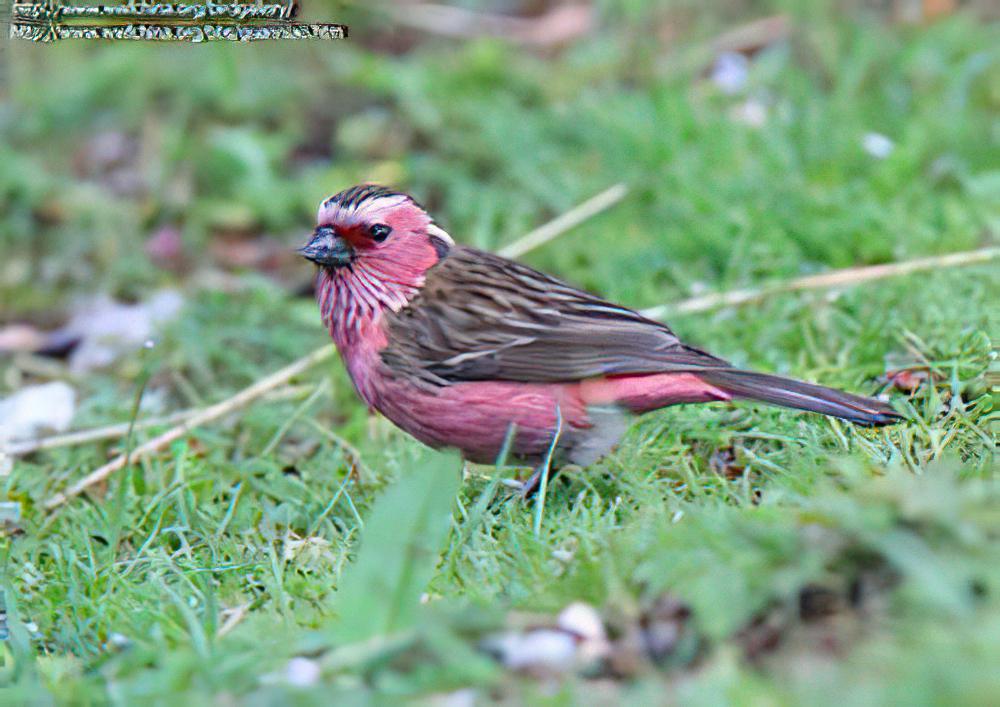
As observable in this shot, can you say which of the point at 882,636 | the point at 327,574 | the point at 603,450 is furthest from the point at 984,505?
the point at 327,574

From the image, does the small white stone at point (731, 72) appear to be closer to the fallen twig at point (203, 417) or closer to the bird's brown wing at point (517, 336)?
the fallen twig at point (203, 417)

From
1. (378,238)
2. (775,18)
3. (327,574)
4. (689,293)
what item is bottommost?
(327,574)

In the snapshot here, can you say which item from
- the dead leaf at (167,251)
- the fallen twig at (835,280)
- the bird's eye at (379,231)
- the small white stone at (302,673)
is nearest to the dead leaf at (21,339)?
the dead leaf at (167,251)

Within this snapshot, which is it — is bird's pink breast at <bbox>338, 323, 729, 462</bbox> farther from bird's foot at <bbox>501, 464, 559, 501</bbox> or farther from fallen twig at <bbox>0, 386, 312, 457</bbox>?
fallen twig at <bbox>0, 386, 312, 457</bbox>

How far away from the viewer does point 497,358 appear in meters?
3.61

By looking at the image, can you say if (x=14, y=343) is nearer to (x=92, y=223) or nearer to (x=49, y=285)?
(x=49, y=285)

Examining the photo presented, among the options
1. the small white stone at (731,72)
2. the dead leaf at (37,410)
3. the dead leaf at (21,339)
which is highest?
the small white stone at (731,72)

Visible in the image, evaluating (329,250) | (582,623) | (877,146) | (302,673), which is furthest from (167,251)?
(582,623)

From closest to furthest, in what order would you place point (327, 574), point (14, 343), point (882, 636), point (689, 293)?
point (882, 636) < point (327, 574) < point (689, 293) < point (14, 343)

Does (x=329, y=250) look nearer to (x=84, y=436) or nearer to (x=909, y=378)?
(x=84, y=436)

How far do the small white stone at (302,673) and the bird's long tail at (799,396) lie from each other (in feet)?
4.93

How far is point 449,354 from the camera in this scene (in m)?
3.63

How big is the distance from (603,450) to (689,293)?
1603 millimetres

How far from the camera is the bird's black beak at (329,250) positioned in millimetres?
3820
